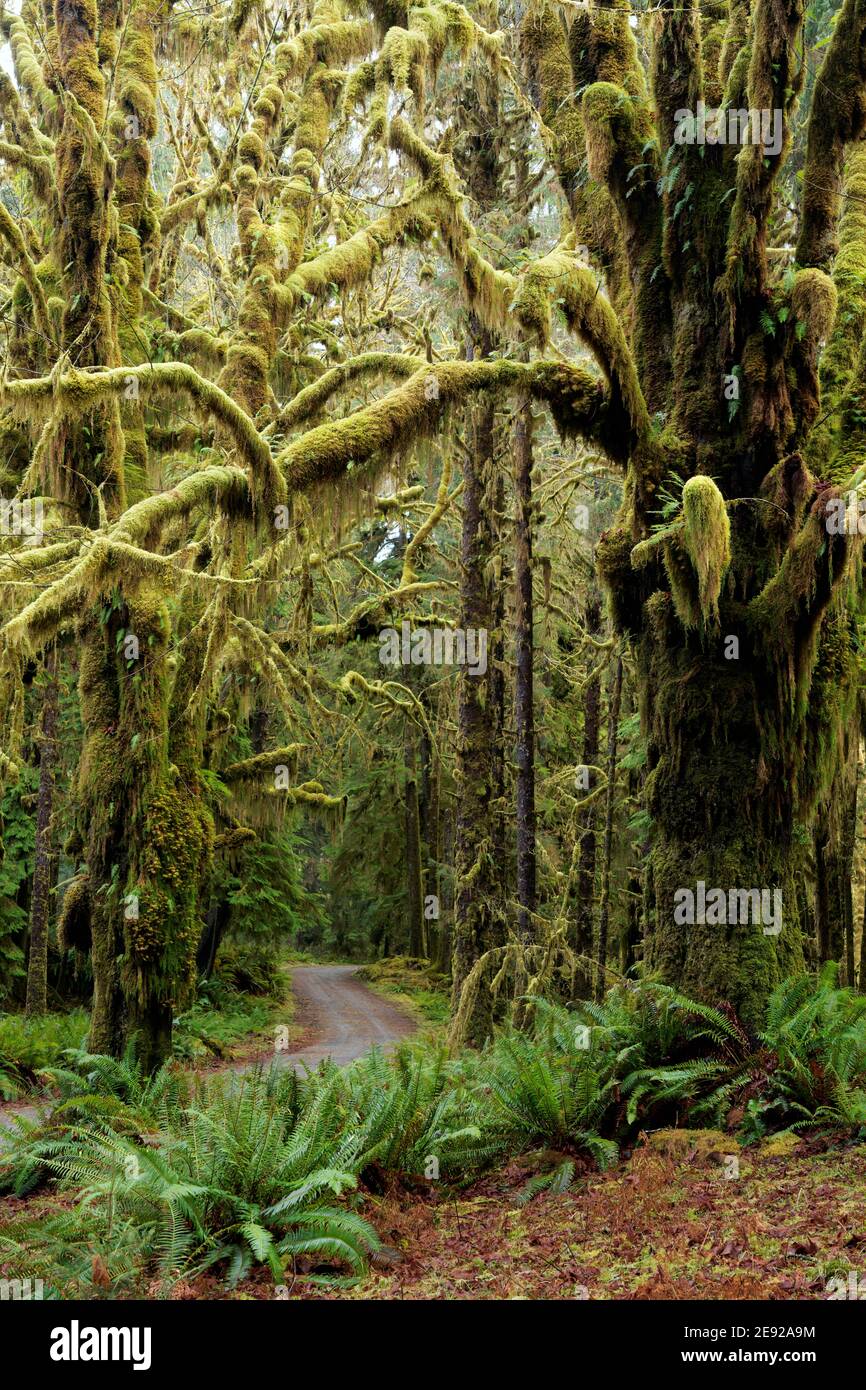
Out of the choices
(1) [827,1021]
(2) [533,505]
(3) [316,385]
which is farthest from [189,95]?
(1) [827,1021]

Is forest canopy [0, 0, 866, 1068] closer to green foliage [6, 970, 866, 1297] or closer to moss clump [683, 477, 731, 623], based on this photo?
moss clump [683, 477, 731, 623]

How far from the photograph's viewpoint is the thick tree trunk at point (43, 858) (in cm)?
1563

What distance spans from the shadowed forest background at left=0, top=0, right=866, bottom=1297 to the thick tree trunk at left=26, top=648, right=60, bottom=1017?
2.10 metres

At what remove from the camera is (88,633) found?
377 inches

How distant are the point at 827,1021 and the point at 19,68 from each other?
A: 12.7 metres

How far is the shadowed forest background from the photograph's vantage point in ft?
20.9

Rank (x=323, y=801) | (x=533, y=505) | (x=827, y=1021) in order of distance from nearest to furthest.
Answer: (x=827, y=1021)
(x=533, y=505)
(x=323, y=801)

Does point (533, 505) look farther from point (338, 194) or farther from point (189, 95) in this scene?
point (189, 95)

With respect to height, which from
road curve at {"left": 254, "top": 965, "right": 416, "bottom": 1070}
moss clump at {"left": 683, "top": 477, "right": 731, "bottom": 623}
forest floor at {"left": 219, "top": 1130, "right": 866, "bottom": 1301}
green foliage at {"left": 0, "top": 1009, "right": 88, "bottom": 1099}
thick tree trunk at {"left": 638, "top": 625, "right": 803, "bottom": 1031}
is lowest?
road curve at {"left": 254, "top": 965, "right": 416, "bottom": 1070}

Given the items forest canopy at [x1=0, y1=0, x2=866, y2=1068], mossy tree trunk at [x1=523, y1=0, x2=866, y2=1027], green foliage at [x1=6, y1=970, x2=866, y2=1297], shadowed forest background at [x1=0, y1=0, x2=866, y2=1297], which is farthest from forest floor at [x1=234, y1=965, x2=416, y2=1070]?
mossy tree trunk at [x1=523, y1=0, x2=866, y2=1027]

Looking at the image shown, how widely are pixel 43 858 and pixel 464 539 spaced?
8.41m

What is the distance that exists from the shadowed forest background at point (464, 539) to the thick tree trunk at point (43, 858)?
82.5 inches

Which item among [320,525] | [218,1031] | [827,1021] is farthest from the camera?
[218,1031]

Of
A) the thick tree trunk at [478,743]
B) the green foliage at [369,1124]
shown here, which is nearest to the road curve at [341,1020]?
the thick tree trunk at [478,743]
